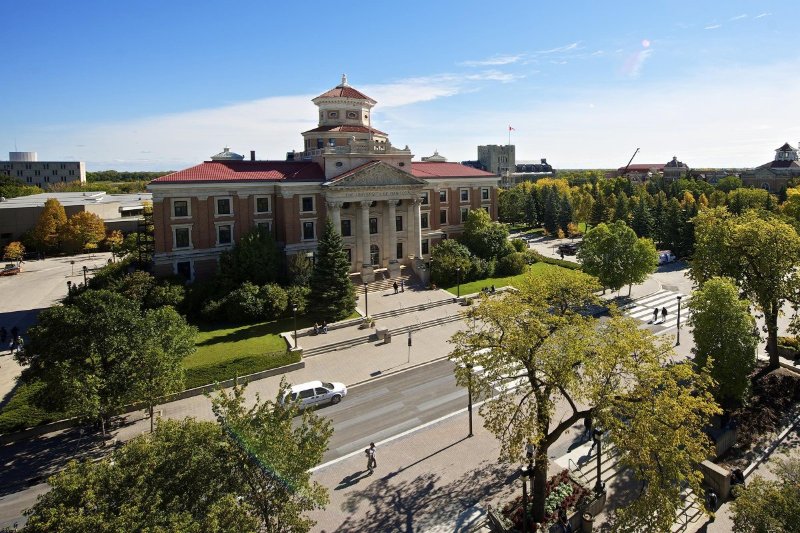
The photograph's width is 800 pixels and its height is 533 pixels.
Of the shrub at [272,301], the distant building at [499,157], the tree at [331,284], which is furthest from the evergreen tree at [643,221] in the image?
the distant building at [499,157]

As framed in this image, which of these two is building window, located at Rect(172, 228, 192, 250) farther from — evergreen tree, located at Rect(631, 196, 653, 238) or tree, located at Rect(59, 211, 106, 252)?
evergreen tree, located at Rect(631, 196, 653, 238)

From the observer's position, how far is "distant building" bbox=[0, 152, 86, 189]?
141 meters

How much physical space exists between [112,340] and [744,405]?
31.1 meters

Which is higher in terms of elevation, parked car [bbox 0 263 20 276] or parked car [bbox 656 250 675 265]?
parked car [bbox 0 263 20 276]

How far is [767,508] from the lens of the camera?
13.3m

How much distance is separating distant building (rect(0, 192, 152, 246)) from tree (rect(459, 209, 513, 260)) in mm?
51451

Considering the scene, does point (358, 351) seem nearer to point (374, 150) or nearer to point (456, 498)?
point (456, 498)

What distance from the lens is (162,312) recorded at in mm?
25188

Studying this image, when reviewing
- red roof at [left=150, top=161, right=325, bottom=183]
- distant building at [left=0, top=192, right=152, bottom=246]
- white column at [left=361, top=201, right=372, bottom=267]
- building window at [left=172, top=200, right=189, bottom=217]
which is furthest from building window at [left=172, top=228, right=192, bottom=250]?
distant building at [left=0, top=192, right=152, bottom=246]

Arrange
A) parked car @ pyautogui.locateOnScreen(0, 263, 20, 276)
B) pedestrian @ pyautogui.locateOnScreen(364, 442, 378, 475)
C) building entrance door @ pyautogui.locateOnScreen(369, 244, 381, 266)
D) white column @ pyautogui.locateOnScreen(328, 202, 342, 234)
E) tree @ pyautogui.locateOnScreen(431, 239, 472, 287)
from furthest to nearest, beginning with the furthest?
parked car @ pyautogui.locateOnScreen(0, 263, 20, 276) < building entrance door @ pyautogui.locateOnScreen(369, 244, 381, 266) < tree @ pyautogui.locateOnScreen(431, 239, 472, 287) < white column @ pyautogui.locateOnScreen(328, 202, 342, 234) < pedestrian @ pyautogui.locateOnScreen(364, 442, 378, 475)

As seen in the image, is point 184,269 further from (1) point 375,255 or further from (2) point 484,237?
(2) point 484,237

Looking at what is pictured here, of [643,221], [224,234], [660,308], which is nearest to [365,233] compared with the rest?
[224,234]

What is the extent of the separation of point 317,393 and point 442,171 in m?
39.4

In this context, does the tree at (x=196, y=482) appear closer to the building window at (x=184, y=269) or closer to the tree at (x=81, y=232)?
the building window at (x=184, y=269)
